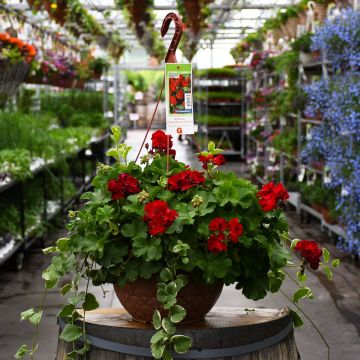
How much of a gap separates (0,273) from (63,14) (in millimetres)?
4580

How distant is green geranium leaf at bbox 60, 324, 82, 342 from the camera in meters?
1.80

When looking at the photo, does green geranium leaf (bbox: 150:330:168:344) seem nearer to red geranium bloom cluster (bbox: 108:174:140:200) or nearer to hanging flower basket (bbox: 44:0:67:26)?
red geranium bloom cluster (bbox: 108:174:140:200)

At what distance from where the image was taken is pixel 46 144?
615 cm

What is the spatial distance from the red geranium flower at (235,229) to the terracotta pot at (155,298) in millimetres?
190

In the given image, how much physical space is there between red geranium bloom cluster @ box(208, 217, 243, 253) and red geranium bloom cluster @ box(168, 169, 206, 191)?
0.53ft

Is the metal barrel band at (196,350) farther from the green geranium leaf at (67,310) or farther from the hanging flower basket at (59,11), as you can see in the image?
the hanging flower basket at (59,11)

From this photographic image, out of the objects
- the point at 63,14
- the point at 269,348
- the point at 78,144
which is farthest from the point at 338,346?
the point at 63,14

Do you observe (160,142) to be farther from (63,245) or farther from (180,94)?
(63,245)

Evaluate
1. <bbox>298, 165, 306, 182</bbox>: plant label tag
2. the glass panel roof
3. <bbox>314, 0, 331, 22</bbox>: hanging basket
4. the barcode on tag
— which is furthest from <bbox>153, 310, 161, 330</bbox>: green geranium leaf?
the glass panel roof

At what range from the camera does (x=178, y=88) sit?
209cm

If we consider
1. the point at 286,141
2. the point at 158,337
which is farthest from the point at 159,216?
the point at 286,141

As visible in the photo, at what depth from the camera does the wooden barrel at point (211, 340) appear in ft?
5.70

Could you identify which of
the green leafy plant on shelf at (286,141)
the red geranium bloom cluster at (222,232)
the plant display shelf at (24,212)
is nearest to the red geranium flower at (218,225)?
the red geranium bloom cluster at (222,232)

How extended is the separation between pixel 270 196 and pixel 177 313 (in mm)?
375
